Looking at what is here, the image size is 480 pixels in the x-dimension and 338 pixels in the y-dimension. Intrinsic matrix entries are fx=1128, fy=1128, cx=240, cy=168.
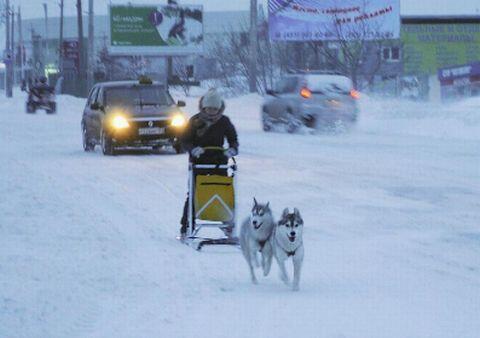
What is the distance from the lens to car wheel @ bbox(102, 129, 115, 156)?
23.9m

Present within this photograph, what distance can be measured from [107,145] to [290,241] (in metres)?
15.6

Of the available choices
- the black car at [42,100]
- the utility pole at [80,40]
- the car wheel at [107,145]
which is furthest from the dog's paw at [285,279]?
the utility pole at [80,40]

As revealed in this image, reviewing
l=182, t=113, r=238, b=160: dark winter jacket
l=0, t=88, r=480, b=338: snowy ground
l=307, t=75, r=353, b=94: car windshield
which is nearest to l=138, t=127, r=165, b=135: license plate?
l=0, t=88, r=480, b=338: snowy ground

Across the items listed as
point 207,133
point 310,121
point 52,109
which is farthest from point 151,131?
point 52,109

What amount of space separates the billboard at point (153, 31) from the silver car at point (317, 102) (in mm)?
46449

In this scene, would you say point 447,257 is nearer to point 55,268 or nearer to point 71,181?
point 55,268

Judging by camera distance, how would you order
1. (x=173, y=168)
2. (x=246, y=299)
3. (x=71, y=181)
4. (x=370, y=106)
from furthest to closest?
(x=370, y=106), (x=173, y=168), (x=71, y=181), (x=246, y=299)

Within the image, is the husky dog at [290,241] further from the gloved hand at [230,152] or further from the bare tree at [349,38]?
the bare tree at [349,38]

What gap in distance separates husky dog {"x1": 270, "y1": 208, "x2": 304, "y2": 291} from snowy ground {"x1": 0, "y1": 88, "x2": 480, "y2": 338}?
0.61 ft

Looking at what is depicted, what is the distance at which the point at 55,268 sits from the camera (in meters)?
10.0

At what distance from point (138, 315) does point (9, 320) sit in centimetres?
89

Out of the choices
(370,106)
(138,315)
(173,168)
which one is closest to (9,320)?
(138,315)

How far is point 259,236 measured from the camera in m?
9.28

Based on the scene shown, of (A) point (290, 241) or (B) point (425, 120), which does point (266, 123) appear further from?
(A) point (290, 241)
